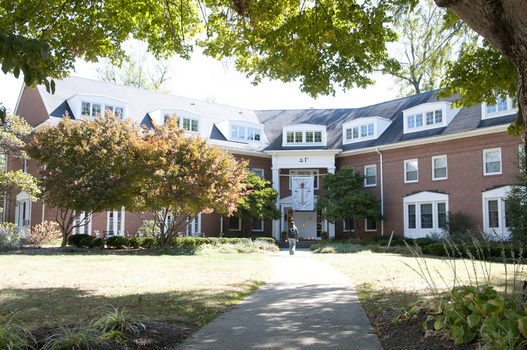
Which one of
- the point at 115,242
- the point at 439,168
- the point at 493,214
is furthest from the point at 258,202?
the point at 493,214

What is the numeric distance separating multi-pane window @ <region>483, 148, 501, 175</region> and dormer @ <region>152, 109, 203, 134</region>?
57.5ft

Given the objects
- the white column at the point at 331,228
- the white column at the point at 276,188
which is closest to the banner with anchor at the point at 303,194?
the white column at the point at 276,188

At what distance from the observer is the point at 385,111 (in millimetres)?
30891

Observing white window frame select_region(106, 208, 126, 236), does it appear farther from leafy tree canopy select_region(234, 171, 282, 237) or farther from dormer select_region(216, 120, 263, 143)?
dormer select_region(216, 120, 263, 143)

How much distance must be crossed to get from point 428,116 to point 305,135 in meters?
8.72

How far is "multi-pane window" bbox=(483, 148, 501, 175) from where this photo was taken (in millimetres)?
22797

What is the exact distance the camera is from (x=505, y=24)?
472cm

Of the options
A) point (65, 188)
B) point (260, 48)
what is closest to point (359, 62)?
point (260, 48)

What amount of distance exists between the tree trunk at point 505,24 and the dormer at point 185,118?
77.9 ft

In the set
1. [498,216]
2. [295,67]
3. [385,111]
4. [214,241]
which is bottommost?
[214,241]

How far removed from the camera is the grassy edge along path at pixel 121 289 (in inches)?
236

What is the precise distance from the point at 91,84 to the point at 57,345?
27.6 metres

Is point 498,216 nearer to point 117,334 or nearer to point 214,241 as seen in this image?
point 214,241

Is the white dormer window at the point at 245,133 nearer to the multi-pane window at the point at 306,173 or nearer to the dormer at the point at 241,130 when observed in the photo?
the dormer at the point at 241,130
